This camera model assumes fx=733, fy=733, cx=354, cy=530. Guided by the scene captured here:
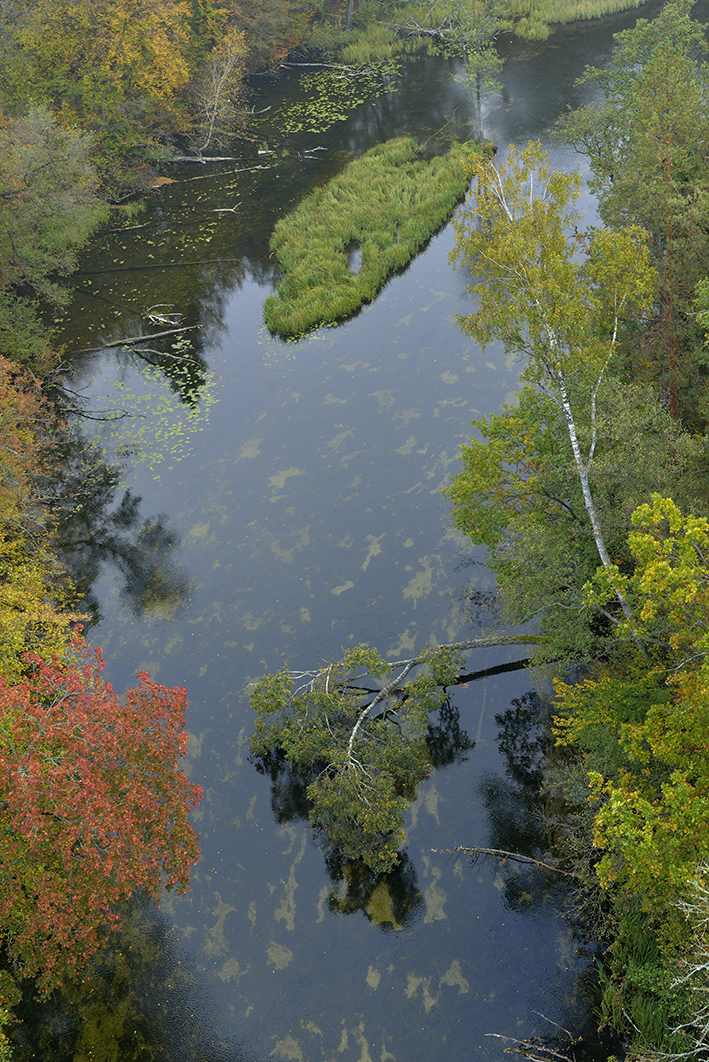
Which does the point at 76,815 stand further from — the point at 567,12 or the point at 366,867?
the point at 567,12

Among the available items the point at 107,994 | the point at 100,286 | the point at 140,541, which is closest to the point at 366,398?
the point at 140,541

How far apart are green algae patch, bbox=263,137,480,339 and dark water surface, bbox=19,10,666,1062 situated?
3.93 feet

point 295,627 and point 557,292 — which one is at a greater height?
point 557,292

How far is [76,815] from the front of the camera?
12.3 metres

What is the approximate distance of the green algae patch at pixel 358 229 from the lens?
33.2 m

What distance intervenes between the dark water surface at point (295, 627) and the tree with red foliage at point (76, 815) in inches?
113

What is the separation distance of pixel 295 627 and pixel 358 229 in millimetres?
24864

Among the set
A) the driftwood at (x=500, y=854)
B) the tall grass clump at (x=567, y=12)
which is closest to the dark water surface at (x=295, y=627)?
the driftwood at (x=500, y=854)

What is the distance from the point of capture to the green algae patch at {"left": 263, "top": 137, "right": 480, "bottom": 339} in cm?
3319

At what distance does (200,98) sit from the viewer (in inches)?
1997

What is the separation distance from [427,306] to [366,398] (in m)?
6.98

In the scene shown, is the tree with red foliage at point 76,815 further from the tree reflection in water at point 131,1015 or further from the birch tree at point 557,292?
the birch tree at point 557,292

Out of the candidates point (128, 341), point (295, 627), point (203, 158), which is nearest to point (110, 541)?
point (295, 627)

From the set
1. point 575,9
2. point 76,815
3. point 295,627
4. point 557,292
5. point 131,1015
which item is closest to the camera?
point 76,815
